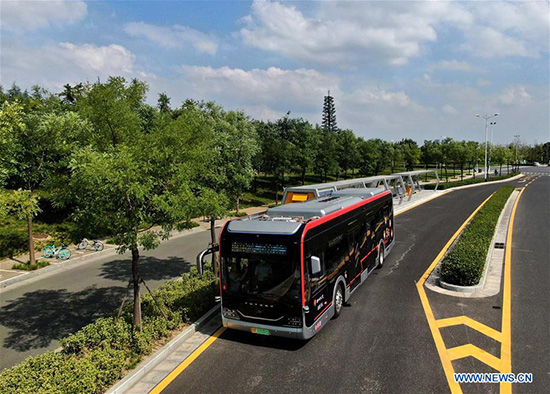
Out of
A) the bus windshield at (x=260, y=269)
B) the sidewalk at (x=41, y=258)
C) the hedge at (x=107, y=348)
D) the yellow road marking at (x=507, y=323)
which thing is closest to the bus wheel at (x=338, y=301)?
the bus windshield at (x=260, y=269)

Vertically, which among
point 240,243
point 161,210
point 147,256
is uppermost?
point 161,210

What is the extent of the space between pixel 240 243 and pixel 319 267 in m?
1.94

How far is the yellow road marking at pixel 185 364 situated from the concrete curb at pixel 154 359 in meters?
0.49

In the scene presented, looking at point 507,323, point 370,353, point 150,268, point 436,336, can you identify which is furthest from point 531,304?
point 150,268

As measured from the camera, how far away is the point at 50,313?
12078mm

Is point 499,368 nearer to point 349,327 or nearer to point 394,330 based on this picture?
point 394,330

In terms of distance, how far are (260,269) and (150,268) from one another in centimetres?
1036

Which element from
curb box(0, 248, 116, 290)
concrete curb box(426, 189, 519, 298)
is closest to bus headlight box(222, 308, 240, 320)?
concrete curb box(426, 189, 519, 298)

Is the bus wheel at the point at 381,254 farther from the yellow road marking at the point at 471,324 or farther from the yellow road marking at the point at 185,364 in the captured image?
the yellow road marking at the point at 185,364

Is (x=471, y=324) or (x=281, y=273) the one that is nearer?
(x=281, y=273)

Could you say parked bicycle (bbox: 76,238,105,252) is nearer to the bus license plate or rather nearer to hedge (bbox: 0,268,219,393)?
hedge (bbox: 0,268,219,393)

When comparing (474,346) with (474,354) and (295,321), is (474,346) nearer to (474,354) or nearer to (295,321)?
(474,354)

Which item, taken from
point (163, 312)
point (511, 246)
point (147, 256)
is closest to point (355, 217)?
point (163, 312)

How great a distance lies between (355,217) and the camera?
1177cm
